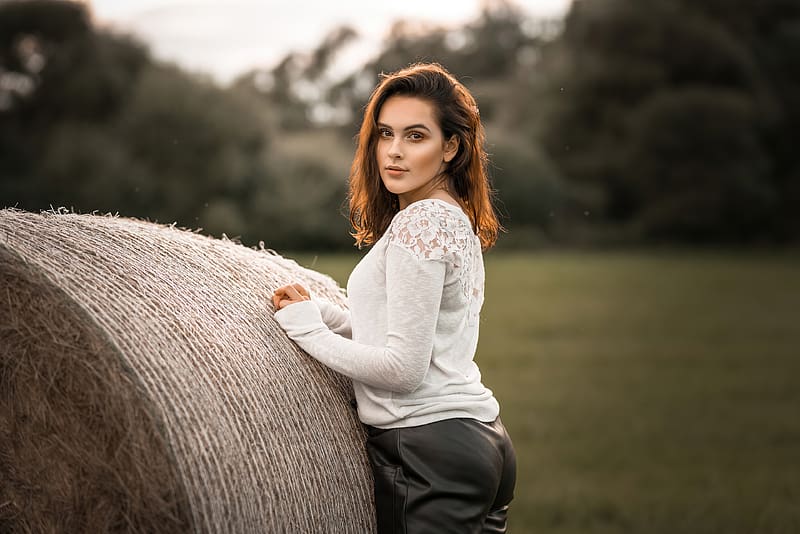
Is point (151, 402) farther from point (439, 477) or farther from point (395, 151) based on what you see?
point (395, 151)

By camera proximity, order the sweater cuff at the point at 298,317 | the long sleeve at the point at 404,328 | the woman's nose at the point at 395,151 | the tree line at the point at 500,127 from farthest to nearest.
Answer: the tree line at the point at 500,127, the sweater cuff at the point at 298,317, the woman's nose at the point at 395,151, the long sleeve at the point at 404,328

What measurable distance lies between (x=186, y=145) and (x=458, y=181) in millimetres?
22380

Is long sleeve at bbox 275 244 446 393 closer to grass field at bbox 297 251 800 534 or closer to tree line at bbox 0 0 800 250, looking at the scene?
grass field at bbox 297 251 800 534

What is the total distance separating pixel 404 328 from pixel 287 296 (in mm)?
665

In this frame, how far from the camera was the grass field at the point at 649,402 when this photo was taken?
20.0ft

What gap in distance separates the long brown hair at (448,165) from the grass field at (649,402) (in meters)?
3.03

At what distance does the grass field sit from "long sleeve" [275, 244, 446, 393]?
10.3ft

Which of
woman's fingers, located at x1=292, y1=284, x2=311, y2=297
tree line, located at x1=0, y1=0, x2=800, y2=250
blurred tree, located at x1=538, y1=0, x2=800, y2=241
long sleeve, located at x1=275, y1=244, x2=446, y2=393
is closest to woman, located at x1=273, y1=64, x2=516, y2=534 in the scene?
long sleeve, located at x1=275, y1=244, x2=446, y2=393

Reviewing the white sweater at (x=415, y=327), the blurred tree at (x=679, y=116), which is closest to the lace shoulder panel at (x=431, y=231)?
the white sweater at (x=415, y=327)

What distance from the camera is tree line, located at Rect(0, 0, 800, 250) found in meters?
23.6

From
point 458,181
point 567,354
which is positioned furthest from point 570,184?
point 458,181

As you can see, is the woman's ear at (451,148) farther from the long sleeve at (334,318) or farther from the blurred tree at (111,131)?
the blurred tree at (111,131)

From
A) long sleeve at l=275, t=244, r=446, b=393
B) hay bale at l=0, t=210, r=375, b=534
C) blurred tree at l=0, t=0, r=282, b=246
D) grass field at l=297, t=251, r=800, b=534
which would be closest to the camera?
hay bale at l=0, t=210, r=375, b=534

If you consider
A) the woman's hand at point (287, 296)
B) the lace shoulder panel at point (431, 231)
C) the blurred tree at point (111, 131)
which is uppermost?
the blurred tree at point (111, 131)
